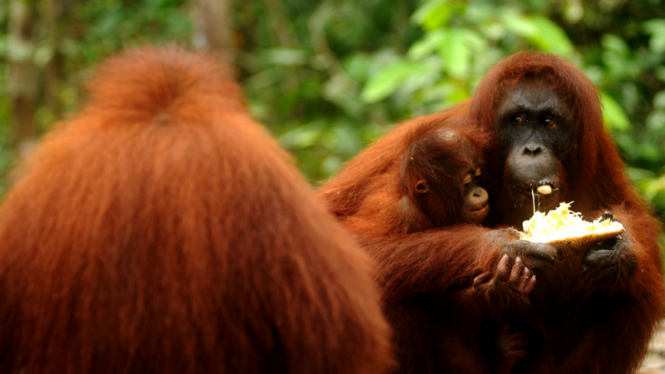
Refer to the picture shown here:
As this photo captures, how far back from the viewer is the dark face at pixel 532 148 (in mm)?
3141

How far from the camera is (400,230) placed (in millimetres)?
3322

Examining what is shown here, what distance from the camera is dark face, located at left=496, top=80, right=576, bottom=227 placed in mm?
3141

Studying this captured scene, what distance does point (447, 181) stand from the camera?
11.1ft

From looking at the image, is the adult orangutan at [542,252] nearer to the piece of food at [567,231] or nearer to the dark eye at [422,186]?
the piece of food at [567,231]

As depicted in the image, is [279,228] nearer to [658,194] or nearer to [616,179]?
[616,179]

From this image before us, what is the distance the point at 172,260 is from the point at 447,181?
77.4 inches

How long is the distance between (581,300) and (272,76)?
19.9ft

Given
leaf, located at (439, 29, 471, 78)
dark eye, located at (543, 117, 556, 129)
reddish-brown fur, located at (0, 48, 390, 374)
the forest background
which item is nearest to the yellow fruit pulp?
dark eye, located at (543, 117, 556, 129)

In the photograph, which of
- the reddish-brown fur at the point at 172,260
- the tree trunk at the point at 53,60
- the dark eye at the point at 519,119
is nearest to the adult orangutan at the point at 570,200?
the dark eye at the point at 519,119

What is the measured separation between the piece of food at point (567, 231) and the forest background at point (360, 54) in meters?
2.10

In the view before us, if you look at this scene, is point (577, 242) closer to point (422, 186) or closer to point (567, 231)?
point (567, 231)

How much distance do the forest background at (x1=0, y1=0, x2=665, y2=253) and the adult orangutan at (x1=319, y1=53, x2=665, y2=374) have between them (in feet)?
5.13

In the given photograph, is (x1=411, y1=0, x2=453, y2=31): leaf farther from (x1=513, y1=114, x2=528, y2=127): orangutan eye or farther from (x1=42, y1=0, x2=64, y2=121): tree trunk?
(x1=42, y1=0, x2=64, y2=121): tree trunk

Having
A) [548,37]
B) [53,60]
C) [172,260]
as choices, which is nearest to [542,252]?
[172,260]
